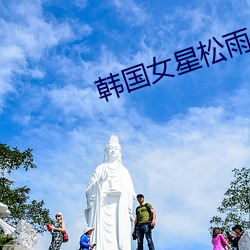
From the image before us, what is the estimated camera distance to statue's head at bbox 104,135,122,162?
567 inches

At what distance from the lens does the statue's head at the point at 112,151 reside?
1441cm

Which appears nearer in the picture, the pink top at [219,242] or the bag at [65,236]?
the pink top at [219,242]

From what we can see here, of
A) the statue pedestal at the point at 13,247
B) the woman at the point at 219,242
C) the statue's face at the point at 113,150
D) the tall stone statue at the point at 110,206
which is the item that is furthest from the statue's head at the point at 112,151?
the woman at the point at 219,242

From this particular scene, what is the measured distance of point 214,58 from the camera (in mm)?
11055

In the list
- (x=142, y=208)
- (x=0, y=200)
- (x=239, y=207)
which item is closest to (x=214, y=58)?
(x=142, y=208)

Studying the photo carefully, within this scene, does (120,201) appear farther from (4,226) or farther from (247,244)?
(247,244)

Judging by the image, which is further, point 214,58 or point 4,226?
point 4,226

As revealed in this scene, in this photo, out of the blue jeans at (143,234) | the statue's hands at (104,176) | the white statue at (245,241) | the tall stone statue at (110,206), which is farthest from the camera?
the statue's hands at (104,176)

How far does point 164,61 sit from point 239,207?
9.83 metres

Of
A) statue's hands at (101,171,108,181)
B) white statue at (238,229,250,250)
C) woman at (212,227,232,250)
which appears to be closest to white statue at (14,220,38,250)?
statue's hands at (101,171,108,181)

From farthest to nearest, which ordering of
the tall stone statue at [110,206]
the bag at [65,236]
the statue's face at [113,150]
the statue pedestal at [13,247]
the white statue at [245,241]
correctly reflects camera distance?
the statue's face at [113,150]
the tall stone statue at [110,206]
the statue pedestal at [13,247]
the bag at [65,236]
the white statue at [245,241]

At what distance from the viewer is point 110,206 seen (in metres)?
13.8

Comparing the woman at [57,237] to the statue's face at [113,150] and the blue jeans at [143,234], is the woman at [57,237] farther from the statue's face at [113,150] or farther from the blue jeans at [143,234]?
the statue's face at [113,150]

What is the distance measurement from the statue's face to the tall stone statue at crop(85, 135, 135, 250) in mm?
296
